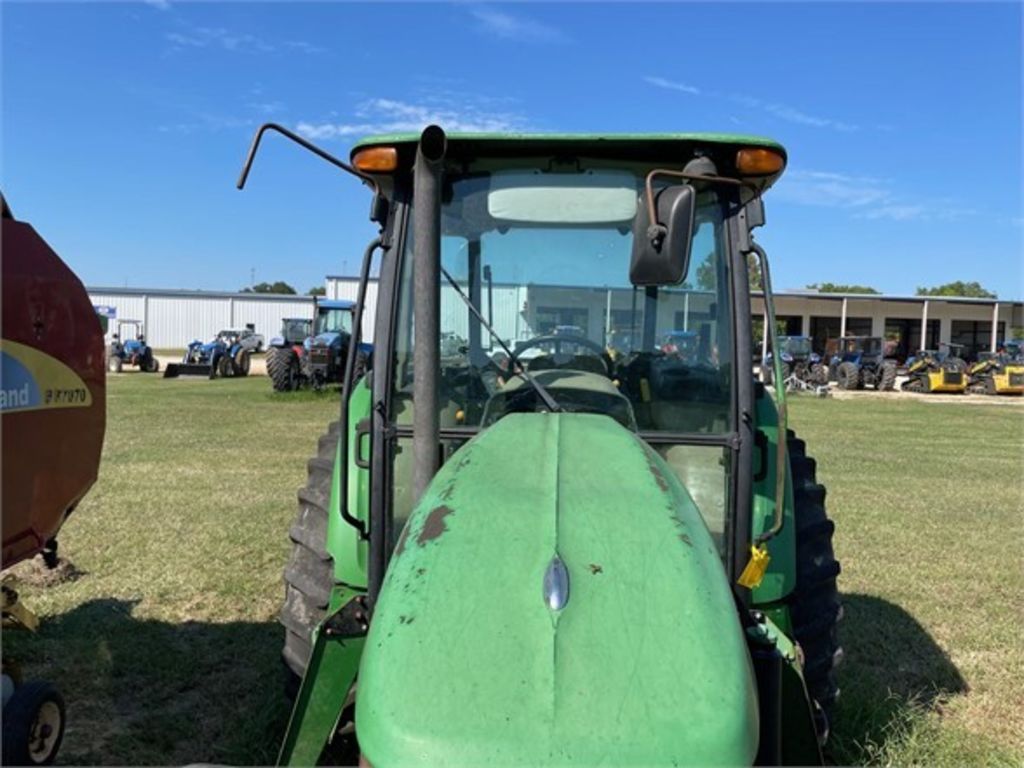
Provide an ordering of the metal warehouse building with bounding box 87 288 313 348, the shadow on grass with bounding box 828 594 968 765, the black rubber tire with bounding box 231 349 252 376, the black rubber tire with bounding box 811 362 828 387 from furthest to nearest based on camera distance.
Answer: the metal warehouse building with bounding box 87 288 313 348 → the black rubber tire with bounding box 811 362 828 387 → the black rubber tire with bounding box 231 349 252 376 → the shadow on grass with bounding box 828 594 968 765

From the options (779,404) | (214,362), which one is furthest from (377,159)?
(214,362)

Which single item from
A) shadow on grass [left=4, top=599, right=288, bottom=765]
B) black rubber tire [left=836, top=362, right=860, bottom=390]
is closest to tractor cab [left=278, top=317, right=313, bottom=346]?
black rubber tire [left=836, top=362, right=860, bottom=390]

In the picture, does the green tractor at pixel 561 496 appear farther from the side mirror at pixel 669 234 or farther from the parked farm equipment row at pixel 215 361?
the parked farm equipment row at pixel 215 361

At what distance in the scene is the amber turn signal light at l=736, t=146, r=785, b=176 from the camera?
2385 millimetres

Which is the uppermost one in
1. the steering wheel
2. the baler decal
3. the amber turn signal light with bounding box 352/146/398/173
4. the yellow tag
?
the amber turn signal light with bounding box 352/146/398/173

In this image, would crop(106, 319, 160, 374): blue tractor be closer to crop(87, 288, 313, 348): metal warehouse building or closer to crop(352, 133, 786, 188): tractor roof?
crop(87, 288, 313, 348): metal warehouse building

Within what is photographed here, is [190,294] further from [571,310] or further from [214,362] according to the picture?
[571,310]

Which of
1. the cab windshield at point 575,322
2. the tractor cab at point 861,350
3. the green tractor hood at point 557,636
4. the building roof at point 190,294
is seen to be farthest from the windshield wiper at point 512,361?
the building roof at point 190,294

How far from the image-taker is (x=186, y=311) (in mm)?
53938

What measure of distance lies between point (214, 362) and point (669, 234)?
25656 mm

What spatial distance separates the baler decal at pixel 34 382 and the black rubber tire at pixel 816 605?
7.98 feet

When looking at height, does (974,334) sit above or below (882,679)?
above

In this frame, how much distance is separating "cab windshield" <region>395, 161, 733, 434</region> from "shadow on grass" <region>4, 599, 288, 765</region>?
1.53 metres

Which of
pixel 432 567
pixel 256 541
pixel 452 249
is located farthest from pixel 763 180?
pixel 256 541
